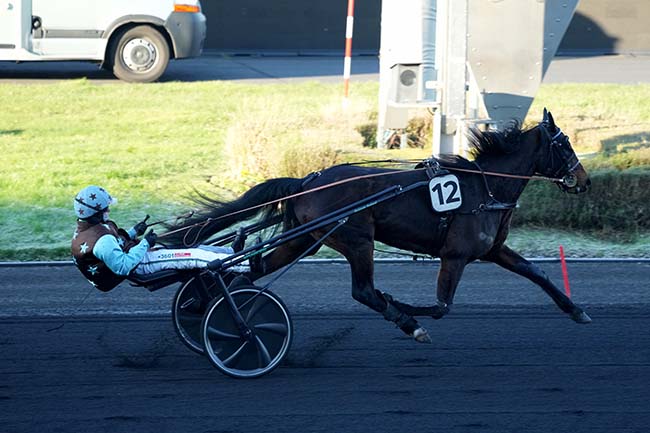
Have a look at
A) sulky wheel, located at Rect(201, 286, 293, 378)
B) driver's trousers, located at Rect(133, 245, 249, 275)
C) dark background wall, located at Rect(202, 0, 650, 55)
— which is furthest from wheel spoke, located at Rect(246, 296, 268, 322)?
dark background wall, located at Rect(202, 0, 650, 55)

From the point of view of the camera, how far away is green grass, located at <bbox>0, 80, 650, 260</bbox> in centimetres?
1049

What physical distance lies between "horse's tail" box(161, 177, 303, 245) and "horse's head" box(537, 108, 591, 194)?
1621 millimetres

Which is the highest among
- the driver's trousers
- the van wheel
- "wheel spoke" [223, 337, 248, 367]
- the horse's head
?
the van wheel

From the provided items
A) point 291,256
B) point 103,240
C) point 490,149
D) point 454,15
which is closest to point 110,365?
point 103,240

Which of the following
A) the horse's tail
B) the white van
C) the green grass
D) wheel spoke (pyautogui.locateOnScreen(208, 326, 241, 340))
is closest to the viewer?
wheel spoke (pyautogui.locateOnScreen(208, 326, 241, 340))

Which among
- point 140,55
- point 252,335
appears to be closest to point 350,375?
point 252,335

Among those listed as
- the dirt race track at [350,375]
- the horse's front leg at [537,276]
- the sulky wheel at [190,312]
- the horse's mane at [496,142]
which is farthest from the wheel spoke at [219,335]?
the horse's mane at [496,142]

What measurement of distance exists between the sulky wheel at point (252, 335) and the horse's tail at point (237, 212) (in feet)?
2.19

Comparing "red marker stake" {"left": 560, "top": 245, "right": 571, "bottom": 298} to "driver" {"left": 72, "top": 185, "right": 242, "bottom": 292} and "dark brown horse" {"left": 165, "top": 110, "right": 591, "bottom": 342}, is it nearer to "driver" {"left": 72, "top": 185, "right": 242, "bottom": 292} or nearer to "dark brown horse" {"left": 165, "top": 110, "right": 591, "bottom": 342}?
"dark brown horse" {"left": 165, "top": 110, "right": 591, "bottom": 342}

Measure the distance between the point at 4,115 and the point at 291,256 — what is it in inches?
401

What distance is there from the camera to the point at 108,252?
18.4 feet

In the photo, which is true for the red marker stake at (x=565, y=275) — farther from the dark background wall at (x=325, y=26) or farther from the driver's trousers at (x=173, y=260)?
the dark background wall at (x=325, y=26)

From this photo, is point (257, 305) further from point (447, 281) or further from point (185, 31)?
point (185, 31)

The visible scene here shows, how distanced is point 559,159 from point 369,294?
61.2 inches
